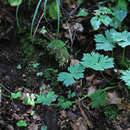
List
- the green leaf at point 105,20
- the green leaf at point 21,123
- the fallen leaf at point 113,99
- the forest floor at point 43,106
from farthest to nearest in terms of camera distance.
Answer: the green leaf at point 105,20, the fallen leaf at point 113,99, the forest floor at point 43,106, the green leaf at point 21,123

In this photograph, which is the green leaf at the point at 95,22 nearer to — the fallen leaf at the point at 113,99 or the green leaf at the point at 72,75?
the green leaf at the point at 72,75

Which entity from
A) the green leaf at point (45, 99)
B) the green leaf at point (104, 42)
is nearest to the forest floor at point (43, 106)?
the green leaf at point (45, 99)

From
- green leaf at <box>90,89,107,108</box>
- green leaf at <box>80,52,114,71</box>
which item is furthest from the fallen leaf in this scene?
green leaf at <box>80,52,114,71</box>

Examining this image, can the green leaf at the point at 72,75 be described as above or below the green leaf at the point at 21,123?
above

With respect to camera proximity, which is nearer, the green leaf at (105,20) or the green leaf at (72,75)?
the green leaf at (72,75)

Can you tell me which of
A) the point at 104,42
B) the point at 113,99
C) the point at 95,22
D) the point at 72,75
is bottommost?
the point at 113,99

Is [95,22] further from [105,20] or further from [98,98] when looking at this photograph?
[98,98]

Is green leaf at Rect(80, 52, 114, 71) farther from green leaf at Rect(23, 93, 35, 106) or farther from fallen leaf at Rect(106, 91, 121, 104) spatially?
green leaf at Rect(23, 93, 35, 106)

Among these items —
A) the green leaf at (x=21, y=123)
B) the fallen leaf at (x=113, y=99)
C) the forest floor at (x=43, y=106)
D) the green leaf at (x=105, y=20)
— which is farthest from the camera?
the green leaf at (x=105, y=20)

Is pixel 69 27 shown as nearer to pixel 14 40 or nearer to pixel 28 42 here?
pixel 28 42

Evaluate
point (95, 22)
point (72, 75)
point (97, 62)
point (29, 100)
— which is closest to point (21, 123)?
point (29, 100)

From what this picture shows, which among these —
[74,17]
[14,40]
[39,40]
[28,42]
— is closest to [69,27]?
[74,17]

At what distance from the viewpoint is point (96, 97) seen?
1.85m

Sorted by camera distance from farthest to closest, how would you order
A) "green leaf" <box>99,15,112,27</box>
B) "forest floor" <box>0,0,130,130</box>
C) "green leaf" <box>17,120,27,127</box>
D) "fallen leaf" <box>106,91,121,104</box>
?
"green leaf" <box>99,15,112,27</box> < "fallen leaf" <box>106,91,121,104</box> < "forest floor" <box>0,0,130,130</box> < "green leaf" <box>17,120,27,127</box>
